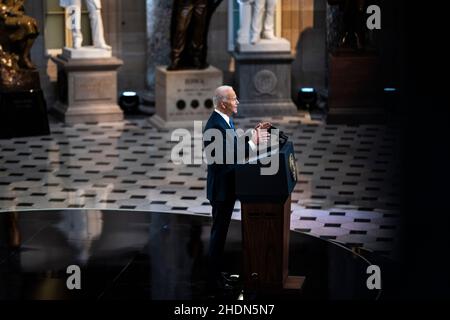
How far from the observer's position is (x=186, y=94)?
1419cm

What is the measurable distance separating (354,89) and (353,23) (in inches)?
43.3

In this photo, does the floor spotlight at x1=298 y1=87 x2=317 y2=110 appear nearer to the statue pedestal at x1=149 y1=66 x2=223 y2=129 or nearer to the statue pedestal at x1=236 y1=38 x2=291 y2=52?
the statue pedestal at x1=236 y1=38 x2=291 y2=52

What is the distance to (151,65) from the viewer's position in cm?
1611

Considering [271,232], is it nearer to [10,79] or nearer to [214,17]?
[10,79]

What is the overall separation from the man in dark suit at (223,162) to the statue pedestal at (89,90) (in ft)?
30.3

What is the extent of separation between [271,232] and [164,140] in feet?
27.0

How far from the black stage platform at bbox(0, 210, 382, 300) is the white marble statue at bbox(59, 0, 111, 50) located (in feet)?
21.3

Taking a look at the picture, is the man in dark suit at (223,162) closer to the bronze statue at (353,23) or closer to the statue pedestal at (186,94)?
the statue pedestal at (186,94)

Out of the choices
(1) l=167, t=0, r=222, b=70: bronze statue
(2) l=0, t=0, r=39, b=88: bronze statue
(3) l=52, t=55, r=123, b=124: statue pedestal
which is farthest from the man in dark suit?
(3) l=52, t=55, r=123, b=124: statue pedestal

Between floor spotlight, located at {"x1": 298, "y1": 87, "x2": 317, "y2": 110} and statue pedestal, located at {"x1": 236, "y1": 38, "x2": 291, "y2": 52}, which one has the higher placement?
statue pedestal, located at {"x1": 236, "y1": 38, "x2": 291, "y2": 52}

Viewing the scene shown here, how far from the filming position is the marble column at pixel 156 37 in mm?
15656

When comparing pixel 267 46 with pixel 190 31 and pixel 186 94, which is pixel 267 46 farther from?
pixel 186 94

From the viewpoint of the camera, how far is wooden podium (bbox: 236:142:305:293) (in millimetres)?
5105
